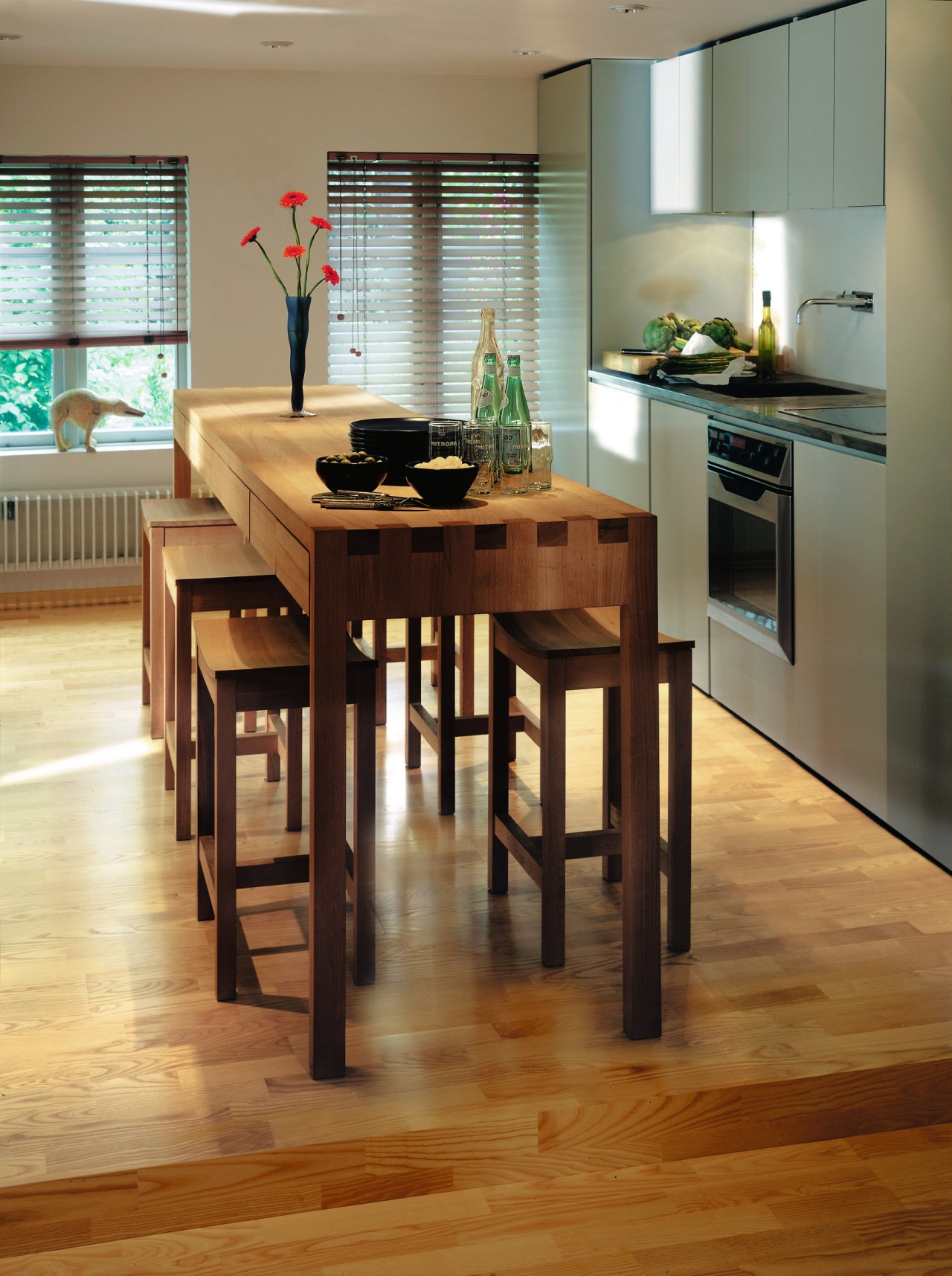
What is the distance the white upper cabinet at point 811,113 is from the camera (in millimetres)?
4168

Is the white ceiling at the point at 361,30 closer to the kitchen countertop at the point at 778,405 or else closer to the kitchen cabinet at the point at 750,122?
the kitchen cabinet at the point at 750,122

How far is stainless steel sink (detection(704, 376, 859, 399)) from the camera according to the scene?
4.61 metres

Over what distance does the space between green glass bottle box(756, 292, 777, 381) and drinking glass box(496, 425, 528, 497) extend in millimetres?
2648

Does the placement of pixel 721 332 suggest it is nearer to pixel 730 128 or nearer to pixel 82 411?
pixel 730 128

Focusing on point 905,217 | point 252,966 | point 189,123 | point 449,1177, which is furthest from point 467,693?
point 189,123

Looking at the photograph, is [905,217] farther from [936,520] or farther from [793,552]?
[793,552]

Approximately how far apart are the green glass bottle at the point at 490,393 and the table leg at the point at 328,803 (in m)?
0.69

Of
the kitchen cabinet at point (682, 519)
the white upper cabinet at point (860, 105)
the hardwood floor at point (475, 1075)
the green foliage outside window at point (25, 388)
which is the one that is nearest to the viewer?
the hardwood floor at point (475, 1075)

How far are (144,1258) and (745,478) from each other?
284 centimetres

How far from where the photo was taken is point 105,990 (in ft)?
8.96

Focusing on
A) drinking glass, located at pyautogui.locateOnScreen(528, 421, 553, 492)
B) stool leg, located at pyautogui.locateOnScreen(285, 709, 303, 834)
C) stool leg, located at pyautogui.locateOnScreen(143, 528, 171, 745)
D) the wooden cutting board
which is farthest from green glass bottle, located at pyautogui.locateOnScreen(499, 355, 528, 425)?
the wooden cutting board

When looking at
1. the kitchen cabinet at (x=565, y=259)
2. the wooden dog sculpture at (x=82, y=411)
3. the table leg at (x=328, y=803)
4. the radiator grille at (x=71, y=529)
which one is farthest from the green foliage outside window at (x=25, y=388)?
the table leg at (x=328, y=803)

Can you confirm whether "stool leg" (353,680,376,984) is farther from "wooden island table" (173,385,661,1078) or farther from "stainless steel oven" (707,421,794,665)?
"stainless steel oven" (707,421,794,665)

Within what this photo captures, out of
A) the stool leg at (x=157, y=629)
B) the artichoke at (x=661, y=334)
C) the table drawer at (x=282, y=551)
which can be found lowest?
the stool leg at (x=157, y=629)
